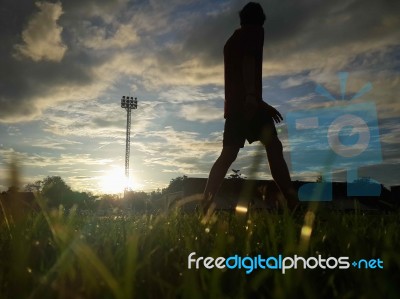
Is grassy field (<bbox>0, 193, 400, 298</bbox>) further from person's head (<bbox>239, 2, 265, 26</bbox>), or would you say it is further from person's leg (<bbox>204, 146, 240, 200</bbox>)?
person's head (<bbox>239, 2, 265, 26</bbox>)

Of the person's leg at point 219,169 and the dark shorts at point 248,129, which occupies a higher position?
the dark shorts at point 248,129

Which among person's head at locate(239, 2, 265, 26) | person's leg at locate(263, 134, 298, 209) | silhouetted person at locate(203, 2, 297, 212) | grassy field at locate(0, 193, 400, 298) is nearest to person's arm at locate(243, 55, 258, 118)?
silhouetted person at locate(203, 2, 297, 212)

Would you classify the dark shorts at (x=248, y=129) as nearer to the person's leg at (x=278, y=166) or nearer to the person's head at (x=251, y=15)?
the person's leg at (x=278, y=166)

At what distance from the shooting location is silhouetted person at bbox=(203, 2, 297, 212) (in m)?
4.73

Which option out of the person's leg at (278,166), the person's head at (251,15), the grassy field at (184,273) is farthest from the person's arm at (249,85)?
the grassy field at (184,273)

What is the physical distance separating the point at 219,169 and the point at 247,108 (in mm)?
774

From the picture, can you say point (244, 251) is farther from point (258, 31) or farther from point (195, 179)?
point (195, 179)

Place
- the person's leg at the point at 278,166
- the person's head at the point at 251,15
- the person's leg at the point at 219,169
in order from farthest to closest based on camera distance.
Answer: the person's head at the point at 251,15 → the person's leg at the point at 278,166 → the person's leg at the point at 219,169

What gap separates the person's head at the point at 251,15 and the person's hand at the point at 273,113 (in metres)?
1.04

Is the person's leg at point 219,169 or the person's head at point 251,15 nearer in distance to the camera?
the person's leg at point 219,169

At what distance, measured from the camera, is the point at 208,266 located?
58.9 inches

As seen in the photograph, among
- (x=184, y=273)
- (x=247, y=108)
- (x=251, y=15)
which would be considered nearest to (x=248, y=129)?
(x=247, y=108)

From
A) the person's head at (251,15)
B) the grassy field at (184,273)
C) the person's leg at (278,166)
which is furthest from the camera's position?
the person's head at (251,15)

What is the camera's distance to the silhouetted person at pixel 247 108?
473 cm
